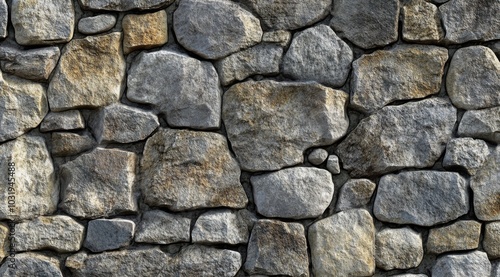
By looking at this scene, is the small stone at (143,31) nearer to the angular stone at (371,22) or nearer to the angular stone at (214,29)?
the angular stone at (214,29)

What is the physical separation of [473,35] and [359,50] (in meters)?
0.44

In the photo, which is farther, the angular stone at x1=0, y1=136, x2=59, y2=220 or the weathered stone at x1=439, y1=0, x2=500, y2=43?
the weathered stone at x1=439, y1=0, x2=500, y2=43

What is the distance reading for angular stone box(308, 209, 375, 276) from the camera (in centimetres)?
244

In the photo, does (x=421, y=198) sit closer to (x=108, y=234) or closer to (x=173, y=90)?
(x=173, y=90)

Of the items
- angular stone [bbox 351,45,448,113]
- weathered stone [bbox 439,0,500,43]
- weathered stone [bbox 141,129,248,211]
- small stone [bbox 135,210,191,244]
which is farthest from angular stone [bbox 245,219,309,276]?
weathered stone [bbox 439,0,500,43]

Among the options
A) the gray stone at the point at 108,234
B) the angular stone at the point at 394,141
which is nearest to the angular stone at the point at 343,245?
the angular stone at the point at 394,141

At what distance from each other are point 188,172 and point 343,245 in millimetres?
642

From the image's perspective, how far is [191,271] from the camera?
242cm

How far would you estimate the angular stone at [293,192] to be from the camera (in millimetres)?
2441

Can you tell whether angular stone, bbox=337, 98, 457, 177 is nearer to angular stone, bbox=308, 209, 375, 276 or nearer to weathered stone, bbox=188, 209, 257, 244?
angular stone, bbox=308, 209, 375, 276

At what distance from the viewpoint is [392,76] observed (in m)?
2.48

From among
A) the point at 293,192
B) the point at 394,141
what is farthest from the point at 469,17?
the point at 293,192

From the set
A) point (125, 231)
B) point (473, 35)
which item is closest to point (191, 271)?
point (125, 231)

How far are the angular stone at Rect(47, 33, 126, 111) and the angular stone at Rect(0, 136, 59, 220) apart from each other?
0.56 feet
